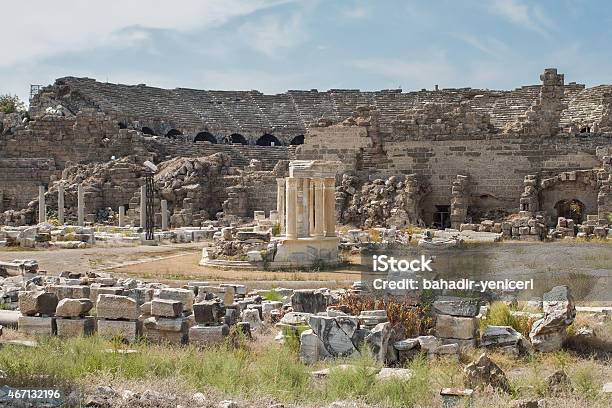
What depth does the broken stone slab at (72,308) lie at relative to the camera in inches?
456

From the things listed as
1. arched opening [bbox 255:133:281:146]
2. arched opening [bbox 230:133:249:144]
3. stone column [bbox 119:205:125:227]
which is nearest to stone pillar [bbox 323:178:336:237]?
stone column [bbox 119:205:125:227]

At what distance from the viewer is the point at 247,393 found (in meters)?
8.27

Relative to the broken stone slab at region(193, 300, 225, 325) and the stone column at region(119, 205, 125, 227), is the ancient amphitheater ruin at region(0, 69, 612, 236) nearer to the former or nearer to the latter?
the stone column at region(119, 205, 125, 227)

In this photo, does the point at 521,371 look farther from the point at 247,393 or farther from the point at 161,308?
the point at 161,308

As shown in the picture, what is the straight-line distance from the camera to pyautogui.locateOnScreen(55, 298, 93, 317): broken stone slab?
456 inches

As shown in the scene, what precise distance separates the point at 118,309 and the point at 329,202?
11.3m

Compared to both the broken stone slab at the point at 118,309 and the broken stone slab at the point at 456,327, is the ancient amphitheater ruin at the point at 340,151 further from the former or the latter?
the broken stone slab at the point at 118,309

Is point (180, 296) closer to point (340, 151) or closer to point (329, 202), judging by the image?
point (329, 202)

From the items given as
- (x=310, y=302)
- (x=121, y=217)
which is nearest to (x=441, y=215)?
(x=121, y=217)

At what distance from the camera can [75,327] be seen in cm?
1143

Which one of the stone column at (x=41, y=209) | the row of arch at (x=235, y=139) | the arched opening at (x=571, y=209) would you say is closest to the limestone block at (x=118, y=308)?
the arched opening at (x=571, y=209)

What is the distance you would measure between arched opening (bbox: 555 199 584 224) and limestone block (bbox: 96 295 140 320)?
21601 millimetres

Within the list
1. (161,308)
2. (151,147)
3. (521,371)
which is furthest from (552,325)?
(151,147)

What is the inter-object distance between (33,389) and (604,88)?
118ft
